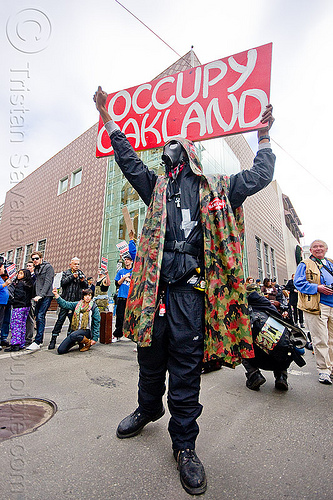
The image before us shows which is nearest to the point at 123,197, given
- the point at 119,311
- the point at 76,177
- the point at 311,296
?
the point at 76,177

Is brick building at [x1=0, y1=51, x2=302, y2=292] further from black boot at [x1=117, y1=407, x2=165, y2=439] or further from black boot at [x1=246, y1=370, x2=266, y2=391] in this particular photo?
black boot at [x1=117, y1=407, x2=165, y2=439]

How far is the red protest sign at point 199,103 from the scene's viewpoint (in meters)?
2.78

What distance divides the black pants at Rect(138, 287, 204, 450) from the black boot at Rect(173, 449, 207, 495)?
0.15ft

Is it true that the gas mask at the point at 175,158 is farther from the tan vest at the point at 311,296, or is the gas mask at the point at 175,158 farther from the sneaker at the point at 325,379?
the sneaker at the point at 325,379

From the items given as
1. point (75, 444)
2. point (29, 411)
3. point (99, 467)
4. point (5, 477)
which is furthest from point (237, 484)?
point (29, 411)

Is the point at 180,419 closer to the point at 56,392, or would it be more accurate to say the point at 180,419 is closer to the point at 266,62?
the point at 56,392

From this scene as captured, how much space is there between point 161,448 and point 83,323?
11.8 feet

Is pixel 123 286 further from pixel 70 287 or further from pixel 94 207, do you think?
pixel 94 207

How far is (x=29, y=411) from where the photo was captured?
2.27m

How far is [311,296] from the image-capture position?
3.55 m

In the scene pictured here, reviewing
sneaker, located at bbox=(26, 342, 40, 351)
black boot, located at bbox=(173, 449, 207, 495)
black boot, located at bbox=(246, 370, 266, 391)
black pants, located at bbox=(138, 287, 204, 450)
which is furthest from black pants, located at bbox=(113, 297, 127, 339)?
black boot, located at bbox=(173, 449, 207, 495)

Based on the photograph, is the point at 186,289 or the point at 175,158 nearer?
the point at 186,289

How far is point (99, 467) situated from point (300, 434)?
142 centimetres

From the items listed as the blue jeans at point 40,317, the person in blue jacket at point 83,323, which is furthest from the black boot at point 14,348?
the person in blue jacket at point 83,323
